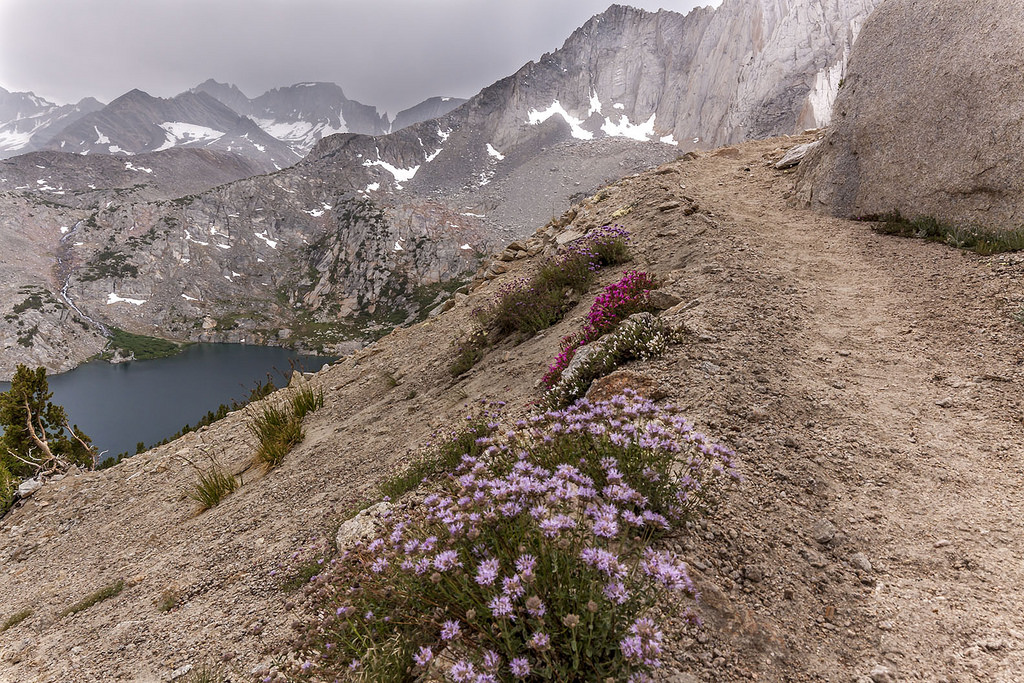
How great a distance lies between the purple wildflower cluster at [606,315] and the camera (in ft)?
21.0

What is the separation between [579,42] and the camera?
180500 mm

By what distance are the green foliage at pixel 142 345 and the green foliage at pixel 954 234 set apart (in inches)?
6548

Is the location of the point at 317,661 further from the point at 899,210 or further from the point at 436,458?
the point at 899,210

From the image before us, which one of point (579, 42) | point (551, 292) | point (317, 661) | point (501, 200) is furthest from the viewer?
point (579, 42)

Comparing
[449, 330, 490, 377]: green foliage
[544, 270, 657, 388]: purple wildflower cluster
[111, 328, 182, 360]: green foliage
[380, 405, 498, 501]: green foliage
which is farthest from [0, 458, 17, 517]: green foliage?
[111, 328, 182, 360]: green foliage

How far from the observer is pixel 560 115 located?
172 metres

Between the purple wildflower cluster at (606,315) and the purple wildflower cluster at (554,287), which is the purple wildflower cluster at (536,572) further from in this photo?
the purple wildflower cluster at (554,287)

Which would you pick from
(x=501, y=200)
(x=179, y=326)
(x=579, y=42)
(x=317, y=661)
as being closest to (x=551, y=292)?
(x=317, y=661)

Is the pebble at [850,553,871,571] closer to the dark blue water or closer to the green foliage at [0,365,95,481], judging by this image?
the green foliage at [0,365,95,481]

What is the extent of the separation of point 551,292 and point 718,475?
642cm

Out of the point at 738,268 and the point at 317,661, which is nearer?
the point at 317,661

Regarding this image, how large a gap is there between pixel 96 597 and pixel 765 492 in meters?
8.24

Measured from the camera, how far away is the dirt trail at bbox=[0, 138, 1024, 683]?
8.83 feet

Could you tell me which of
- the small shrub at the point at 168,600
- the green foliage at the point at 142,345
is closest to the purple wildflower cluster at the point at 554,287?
the small shrub at the point at 168,600
